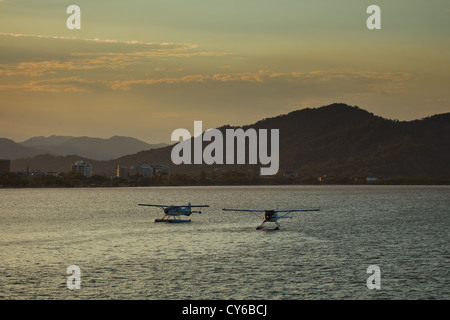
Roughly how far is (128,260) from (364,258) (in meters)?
34.0

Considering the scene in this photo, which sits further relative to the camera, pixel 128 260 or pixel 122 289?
pixel 128 260

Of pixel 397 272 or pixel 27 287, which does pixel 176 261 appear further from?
pixel 397 272

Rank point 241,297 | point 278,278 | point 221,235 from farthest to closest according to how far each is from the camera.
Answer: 1. point 221,235
2. point 278,278
3. point 241,297

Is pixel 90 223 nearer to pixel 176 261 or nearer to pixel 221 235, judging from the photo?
pixel 221 235

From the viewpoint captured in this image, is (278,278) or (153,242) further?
(153,242)

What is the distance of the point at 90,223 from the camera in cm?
14750
